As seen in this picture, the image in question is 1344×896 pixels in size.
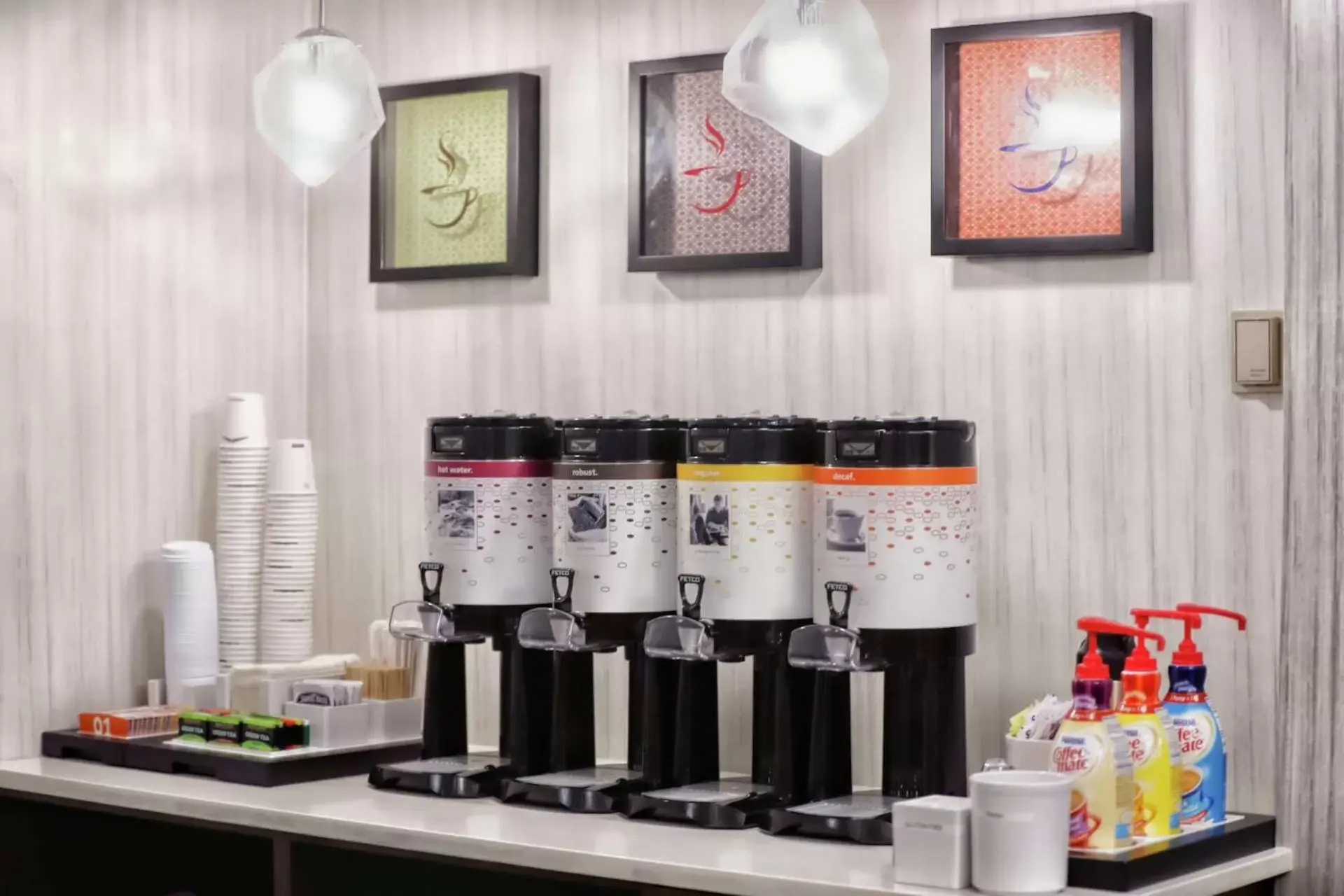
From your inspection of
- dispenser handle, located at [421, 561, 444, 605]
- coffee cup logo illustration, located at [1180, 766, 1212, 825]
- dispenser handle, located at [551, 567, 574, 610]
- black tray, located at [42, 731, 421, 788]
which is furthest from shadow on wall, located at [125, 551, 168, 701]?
coffee cup logo illustration, located at [1180, 766, 1212, 825]

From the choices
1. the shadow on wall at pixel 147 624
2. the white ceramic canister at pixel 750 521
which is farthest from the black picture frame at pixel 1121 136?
the shadow on wall at pixel 147 624

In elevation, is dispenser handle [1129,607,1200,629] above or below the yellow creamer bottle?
above

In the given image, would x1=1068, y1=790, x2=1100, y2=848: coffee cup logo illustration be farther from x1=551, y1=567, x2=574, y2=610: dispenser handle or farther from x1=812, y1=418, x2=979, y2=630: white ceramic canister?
x1=551, y1=567, x2=574, y2=610: dispenser handle

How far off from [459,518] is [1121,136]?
3.47ft

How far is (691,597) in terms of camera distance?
7.99ft

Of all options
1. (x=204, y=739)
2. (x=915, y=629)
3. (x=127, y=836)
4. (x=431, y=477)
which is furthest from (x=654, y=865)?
(x=127, y=836)

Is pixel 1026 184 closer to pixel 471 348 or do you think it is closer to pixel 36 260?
pixel 471 348

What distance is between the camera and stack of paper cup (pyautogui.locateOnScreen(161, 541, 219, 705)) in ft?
9.73

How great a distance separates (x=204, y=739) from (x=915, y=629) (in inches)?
45.2

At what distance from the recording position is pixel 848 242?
9.01 feet

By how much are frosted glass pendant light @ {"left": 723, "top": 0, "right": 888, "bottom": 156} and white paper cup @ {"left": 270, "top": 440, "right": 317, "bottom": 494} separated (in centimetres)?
107

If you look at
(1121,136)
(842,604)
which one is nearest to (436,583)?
(842,604)

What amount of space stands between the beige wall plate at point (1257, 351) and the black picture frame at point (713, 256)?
648 millimetres

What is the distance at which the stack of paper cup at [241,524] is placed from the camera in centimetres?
309
